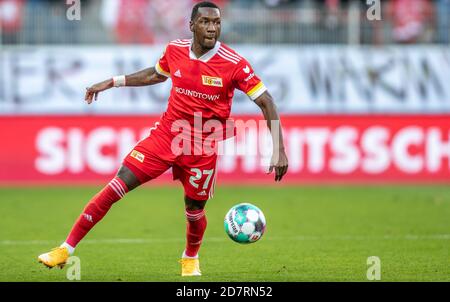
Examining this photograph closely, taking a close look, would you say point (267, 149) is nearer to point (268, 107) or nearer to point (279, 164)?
point (268, 107)

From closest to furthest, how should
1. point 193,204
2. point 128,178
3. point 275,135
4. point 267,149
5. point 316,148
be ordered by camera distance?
point 275,135 < point 128,178 < point 193,204 < point 267,149 < point 316,148

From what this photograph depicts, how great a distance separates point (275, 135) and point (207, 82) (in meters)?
0.85

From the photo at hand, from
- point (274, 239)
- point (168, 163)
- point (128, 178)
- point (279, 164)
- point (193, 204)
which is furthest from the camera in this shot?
point (274, 239)

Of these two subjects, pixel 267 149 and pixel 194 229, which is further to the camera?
pixel 267 149

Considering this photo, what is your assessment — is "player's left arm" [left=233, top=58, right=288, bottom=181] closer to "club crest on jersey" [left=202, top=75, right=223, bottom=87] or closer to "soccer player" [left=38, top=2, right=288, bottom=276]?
"soccer player" [left=38, top=2, right=288, bottom=276]

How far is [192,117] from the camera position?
993cm

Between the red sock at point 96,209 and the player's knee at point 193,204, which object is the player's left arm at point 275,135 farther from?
the red sock at point 96,209

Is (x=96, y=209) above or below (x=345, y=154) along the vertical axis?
above

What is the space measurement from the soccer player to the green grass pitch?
623 millimetres

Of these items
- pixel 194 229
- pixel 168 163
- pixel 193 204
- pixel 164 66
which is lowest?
pixel 194 229

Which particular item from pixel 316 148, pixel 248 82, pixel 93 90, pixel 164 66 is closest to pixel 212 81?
pixel 248 82
